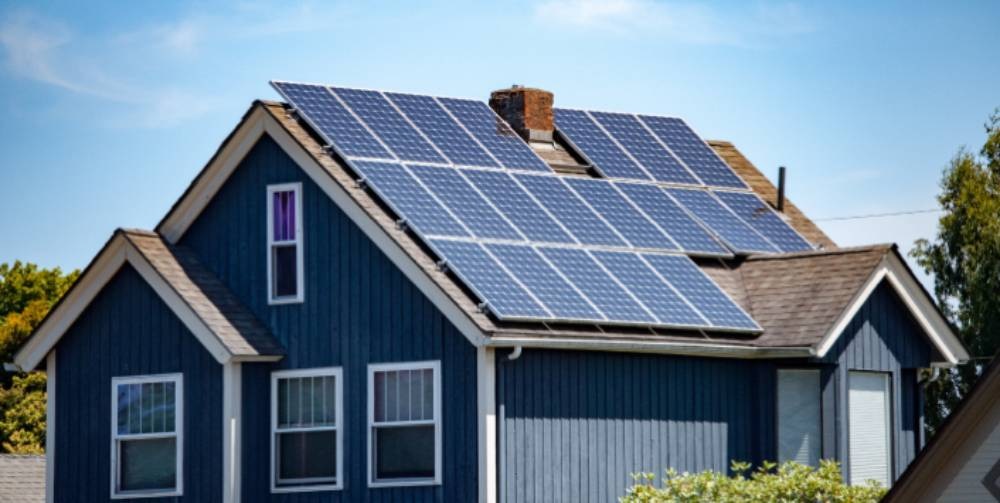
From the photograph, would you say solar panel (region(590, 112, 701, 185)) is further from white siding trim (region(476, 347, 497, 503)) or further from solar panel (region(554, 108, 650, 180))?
white siding trim (region(476, 347, 497, 503))

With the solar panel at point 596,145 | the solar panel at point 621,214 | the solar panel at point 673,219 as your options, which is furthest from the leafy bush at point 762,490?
the solar panel at point 596,145

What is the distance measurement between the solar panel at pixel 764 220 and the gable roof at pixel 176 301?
858 centimetres

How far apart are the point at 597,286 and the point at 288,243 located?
183 inches

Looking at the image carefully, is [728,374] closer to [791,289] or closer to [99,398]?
[791,289]

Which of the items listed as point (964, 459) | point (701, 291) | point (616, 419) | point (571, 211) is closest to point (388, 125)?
point (571, 211)

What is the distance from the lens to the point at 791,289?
104ft

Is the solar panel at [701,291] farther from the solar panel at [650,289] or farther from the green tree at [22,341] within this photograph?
the green tree at [22,341]

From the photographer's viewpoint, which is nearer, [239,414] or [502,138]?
[239,414]

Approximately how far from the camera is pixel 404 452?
28.5 m

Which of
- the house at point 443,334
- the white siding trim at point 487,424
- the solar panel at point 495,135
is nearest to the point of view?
the white siding trim at point 487,424

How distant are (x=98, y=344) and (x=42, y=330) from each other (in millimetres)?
1078

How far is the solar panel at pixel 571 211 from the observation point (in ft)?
101

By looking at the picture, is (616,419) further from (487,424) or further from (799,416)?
(799,416)

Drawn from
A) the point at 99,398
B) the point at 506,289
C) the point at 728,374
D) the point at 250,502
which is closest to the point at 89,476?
the point at 99,398
